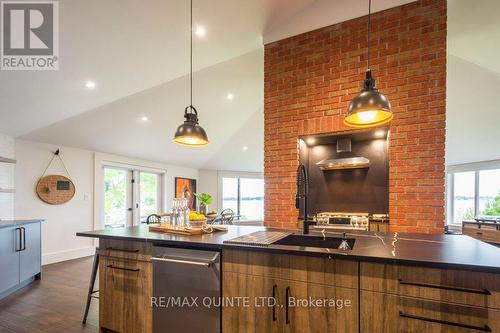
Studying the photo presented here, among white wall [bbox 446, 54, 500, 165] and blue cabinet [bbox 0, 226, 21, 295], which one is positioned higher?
white wall [bbox 446, 54, 500, 165]

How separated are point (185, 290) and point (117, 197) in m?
5.22

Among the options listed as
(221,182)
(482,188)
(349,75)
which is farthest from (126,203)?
(482,188)

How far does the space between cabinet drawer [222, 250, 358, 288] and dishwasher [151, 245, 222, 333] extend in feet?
0.44

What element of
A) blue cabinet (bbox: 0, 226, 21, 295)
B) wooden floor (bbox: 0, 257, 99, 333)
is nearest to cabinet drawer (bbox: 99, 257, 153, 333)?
wooden floor (bbox: 0, 257, 99, 333)

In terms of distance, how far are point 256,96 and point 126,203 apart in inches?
160

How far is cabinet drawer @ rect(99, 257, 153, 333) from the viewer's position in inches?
77.9

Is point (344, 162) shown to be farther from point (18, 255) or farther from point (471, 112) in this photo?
point (18, 255)

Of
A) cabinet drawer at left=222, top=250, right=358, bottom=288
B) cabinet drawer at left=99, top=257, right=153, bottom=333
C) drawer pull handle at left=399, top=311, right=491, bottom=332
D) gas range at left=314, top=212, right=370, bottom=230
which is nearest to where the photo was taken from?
drawer pull handle at left=399, top=311, right=491, bottom=332

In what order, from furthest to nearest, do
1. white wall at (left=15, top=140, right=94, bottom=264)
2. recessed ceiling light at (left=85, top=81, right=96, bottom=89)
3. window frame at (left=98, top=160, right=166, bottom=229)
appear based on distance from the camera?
window frame at (left=98, top=160, right=166, bottom=229)
white wall at (left=15, top=140, right=94, bottom=264)
recessed ceiling light at (left=85, top=81, right=96, bottom=89)

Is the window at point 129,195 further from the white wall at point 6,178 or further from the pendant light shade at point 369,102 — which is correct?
the pendant light shade at point 369,102

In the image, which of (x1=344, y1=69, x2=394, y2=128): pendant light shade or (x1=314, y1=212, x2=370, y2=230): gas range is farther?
(x1=314, y1=212, x2=370, y2=230): gas range

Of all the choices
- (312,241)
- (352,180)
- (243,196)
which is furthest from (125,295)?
(243,196)

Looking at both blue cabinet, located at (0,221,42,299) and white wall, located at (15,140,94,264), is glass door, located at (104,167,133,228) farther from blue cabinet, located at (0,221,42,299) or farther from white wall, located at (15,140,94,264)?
blue cabinet, located at (0,221,42,299)

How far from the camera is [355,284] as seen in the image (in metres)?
1.42
